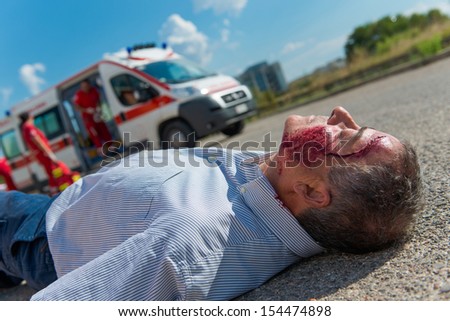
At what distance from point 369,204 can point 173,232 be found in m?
0.73

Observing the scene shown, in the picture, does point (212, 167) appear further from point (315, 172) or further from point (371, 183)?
point (371, 183)

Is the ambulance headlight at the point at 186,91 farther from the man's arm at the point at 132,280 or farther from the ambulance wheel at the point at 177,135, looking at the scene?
the man's arm at the point at 132,280

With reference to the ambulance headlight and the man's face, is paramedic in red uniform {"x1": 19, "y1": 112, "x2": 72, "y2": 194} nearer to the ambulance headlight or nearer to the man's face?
the ambulance headlight

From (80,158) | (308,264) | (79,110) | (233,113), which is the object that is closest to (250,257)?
(308,264)

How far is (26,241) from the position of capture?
2141 millimetres

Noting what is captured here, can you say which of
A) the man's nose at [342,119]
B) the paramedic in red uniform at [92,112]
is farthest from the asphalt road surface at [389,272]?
the paramedic in red uniform at [92,112]

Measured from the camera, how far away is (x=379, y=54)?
61.6 feet

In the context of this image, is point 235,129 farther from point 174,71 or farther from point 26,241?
point 26,241

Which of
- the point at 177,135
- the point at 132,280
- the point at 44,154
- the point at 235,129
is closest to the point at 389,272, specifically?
the point at 132,280

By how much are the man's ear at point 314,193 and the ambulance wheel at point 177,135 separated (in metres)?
6.60

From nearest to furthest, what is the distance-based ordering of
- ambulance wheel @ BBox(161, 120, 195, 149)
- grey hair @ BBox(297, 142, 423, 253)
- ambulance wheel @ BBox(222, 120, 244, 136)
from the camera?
grey hair @ BBox(297, 142, 423, 253) → ambulance wheel @ BBox(161, 120, 195, 149) → ambulance wheel @ BBox(222, 120, 244, 136)

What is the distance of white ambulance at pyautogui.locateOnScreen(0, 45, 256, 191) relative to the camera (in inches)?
322

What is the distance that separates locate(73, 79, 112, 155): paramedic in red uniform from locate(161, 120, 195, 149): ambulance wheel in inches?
69.2

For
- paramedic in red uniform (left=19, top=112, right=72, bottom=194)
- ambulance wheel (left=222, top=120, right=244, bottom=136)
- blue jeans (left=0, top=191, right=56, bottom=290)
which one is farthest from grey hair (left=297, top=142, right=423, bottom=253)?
ambulance wheel (left=222, top=120, right=244, bottom=136)
